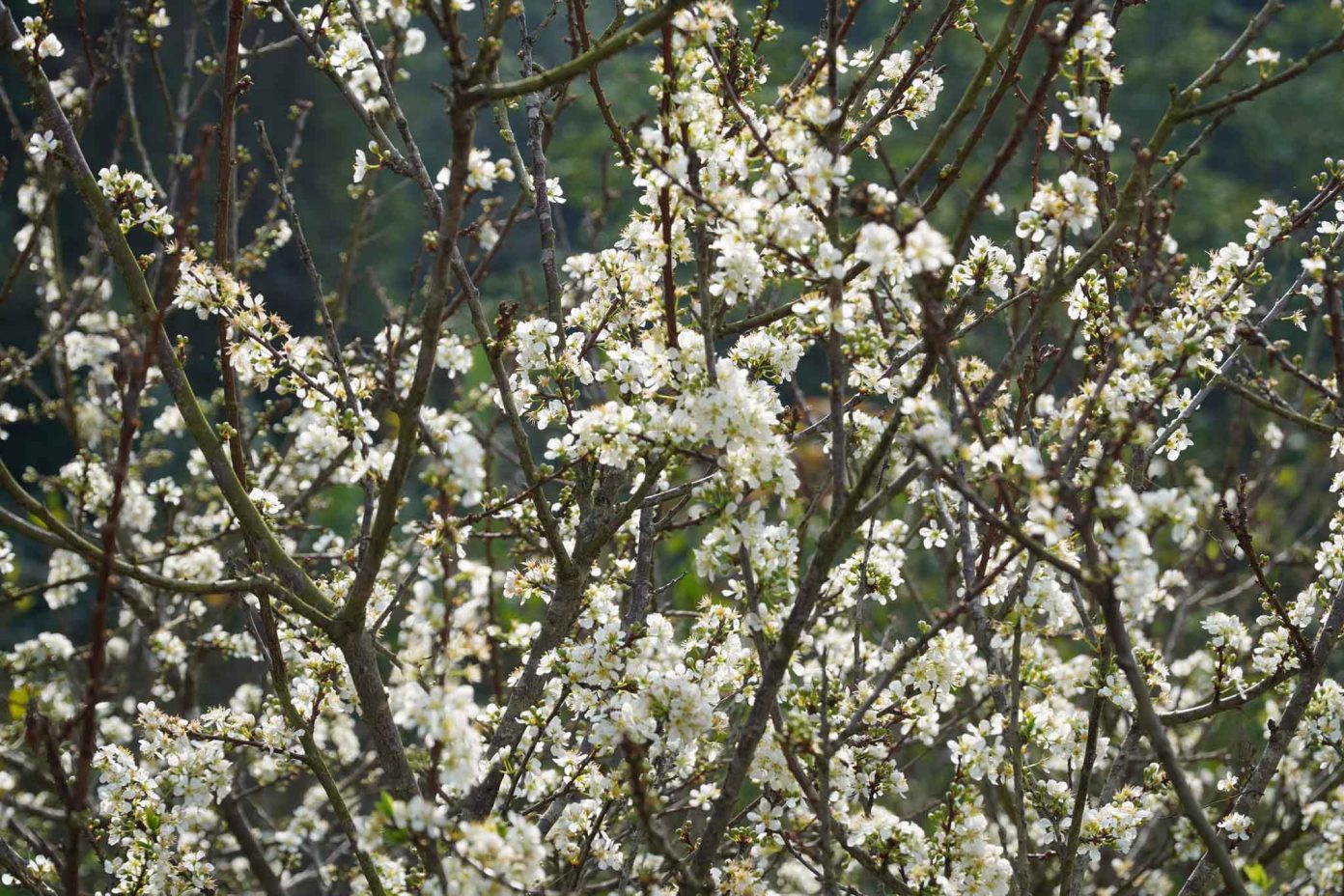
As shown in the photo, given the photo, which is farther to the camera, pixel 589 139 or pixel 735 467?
pixel 589 139

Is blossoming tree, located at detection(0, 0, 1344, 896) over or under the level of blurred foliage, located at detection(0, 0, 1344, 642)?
under

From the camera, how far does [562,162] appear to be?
17.8m

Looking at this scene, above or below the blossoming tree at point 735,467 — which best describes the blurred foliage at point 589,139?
above

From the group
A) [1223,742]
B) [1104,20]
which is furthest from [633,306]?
[1223,742]

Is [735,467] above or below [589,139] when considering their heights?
below

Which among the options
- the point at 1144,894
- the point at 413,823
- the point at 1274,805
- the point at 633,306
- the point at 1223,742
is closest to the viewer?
the point at 413,823

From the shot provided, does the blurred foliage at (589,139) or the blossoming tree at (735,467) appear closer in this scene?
the blossoming tree at (735,467)

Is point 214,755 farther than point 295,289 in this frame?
No

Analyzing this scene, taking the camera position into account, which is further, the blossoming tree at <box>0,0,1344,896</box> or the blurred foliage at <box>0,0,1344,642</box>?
the blurred foliage at <box>0,0,1344,642</box>

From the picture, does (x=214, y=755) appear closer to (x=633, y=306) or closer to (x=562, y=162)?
(x=633, y=306)

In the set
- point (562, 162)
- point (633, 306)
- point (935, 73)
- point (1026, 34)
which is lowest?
point (633, 306)

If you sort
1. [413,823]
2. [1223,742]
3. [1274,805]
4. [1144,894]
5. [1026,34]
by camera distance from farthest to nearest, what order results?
1. [1223,742]
2. [1144,894]
3. [1274,805]
4. [1026,34]
5. [413,823]

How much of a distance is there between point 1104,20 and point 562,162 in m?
15.9

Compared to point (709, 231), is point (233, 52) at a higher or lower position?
higher
